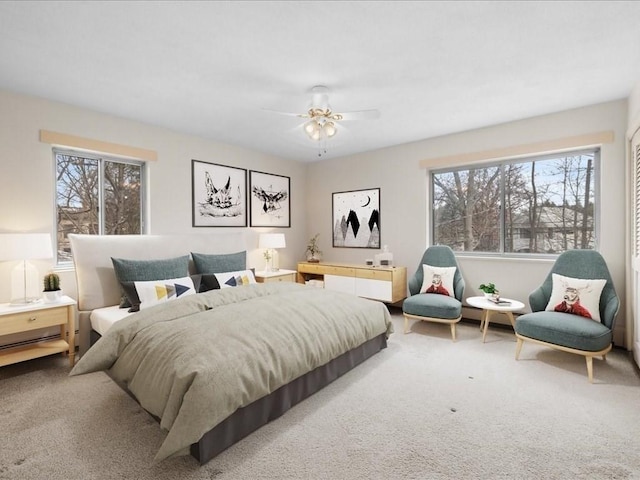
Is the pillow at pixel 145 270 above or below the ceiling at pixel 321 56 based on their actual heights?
below

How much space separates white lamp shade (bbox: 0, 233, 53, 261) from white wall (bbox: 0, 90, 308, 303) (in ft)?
1.20

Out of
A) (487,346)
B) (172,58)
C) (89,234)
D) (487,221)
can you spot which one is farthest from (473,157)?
(89,234)

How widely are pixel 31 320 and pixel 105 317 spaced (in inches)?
21.6

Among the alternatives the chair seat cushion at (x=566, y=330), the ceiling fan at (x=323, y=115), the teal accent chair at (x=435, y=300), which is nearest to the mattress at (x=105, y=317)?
the ceiling fan at (x=323, y=115)

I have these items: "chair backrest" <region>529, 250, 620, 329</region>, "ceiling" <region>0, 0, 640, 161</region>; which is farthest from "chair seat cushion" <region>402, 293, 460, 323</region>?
"ceiling" <region>0, 0, 640, 161</region>

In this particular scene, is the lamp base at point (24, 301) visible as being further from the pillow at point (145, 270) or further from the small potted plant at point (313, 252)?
the small potted plant at point (313, 252)

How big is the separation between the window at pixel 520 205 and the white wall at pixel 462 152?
0.23 m

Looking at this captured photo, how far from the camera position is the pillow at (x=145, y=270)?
314 centimetres

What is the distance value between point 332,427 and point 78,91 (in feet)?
11.6

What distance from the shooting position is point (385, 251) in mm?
4859

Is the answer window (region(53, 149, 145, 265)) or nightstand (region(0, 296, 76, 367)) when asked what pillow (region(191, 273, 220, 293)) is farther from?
nightstand (region(0, 296, 76, 367))

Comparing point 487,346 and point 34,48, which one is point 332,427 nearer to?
point 487,346

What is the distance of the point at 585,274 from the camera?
10.4 ft

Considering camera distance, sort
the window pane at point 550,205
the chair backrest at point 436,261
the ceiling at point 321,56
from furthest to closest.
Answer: the chair backrest at point 436,261, the window pane at point 550,205, the ceiling at point 321,56
